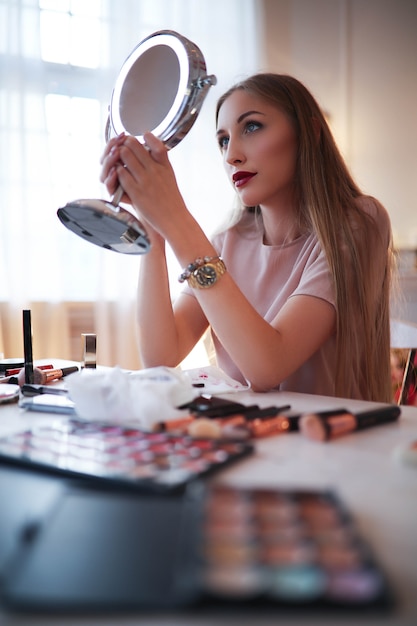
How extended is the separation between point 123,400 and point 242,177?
61 cm

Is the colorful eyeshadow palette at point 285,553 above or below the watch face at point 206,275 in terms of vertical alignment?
below

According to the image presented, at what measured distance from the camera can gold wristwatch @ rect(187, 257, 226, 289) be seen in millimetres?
757

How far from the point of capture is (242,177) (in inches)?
40.2

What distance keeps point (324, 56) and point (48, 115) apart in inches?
56.7

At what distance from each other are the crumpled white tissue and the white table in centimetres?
7

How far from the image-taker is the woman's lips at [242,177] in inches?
39.9

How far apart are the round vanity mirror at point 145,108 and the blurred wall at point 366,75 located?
207cm

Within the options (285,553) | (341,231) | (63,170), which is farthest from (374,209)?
(63,170)

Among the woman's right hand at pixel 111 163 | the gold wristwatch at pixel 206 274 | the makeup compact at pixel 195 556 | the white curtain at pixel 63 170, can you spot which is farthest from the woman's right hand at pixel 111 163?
the white curtain at pixel 63 170

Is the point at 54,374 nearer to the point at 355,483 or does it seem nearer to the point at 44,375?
the point at 44,375

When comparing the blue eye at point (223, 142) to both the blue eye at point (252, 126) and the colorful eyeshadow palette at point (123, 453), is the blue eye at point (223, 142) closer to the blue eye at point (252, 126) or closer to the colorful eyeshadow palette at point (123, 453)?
the blue eye at point (252, 126)

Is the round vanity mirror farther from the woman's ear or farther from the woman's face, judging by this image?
the woman's ear

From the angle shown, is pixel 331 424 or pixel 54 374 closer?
pixel 331 424

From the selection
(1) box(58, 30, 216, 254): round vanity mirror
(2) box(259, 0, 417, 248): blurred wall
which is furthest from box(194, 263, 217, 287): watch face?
(2) box(259, 0, 417, 248): blurred wall
